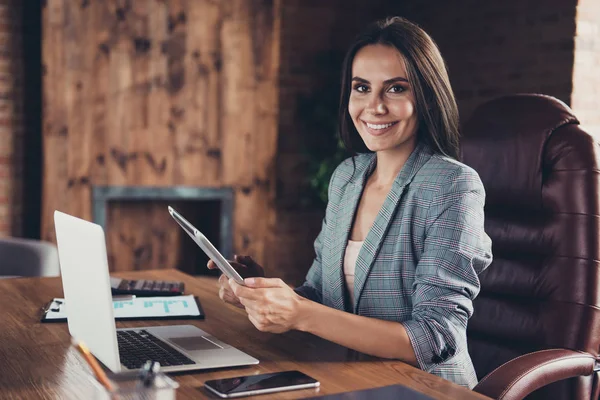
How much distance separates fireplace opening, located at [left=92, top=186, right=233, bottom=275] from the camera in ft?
13.1

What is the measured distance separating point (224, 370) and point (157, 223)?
3.04 meters

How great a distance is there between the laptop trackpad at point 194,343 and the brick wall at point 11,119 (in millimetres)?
2794

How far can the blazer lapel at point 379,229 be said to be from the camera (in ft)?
5.19

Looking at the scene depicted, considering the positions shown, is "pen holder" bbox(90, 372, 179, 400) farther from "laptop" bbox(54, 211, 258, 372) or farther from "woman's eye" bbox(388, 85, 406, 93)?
"woman's eye" bbox(388, 85, 406, 93)

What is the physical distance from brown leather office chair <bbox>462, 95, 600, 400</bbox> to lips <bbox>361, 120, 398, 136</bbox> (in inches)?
15.8

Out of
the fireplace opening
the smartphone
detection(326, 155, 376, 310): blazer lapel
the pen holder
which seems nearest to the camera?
the pen holder

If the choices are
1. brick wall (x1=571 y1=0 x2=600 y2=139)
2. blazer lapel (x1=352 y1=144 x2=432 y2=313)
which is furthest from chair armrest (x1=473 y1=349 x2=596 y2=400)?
brick wall (x1=571 y1=0 x2=600 y2=139)

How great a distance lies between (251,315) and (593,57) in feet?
9.31

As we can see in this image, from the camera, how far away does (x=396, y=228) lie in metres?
1.58

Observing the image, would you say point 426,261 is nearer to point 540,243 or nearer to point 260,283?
point 260,283

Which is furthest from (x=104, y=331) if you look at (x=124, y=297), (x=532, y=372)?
(x=532, y=372)

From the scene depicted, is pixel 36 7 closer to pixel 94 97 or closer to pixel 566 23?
pixel 94 97

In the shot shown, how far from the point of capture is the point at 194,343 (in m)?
1.35

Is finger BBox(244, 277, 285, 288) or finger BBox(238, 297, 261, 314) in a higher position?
finger BBox(244, 277, 285, 288)
